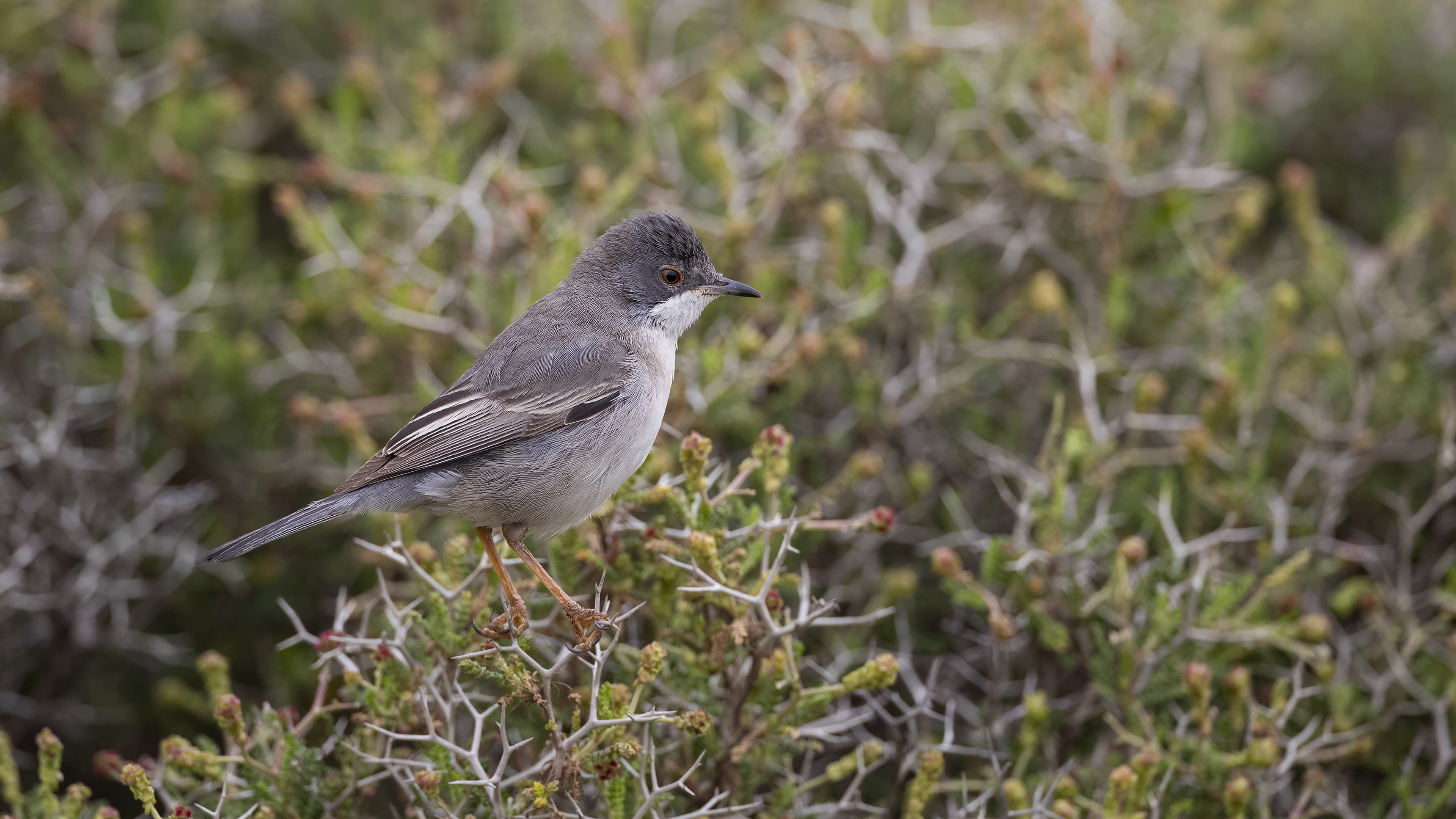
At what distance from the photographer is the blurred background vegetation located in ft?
13.8

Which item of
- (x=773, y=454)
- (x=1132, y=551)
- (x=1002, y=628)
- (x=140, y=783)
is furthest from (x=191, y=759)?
(x=1132, y=551)

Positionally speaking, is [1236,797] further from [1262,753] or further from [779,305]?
[779,305]

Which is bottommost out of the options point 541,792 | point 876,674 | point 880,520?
point 876,674

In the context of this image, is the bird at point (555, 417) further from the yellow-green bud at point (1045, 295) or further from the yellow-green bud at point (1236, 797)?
the yellow-green bud at point (1236, 797)

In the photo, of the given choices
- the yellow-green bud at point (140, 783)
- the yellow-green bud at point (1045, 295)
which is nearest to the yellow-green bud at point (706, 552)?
the yellow-green bud at point (140, 783)

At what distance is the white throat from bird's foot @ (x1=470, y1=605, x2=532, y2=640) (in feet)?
3.94

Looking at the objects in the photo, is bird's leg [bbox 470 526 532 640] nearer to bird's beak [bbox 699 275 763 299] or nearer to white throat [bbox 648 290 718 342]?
white throat [bbox 648 290 718 342]

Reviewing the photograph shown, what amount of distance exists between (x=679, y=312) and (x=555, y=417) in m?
0.68

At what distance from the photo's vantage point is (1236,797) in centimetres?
299

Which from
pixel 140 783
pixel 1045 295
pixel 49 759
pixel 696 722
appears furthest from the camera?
pixel 1045 295

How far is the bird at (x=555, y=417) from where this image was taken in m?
3.36

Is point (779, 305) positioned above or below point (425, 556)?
below

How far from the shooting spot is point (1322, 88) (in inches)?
255

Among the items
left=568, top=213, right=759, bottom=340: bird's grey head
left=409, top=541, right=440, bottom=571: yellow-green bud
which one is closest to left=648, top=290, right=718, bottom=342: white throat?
left=568, top=213, right=759, bottom=340: bird's grey head
